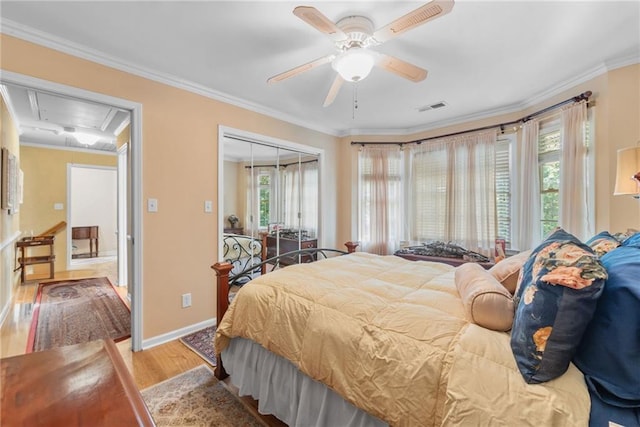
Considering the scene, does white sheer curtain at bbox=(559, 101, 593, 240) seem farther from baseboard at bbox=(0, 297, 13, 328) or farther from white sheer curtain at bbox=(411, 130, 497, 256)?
baseboard at bbox=(0, 297, 13, 328)

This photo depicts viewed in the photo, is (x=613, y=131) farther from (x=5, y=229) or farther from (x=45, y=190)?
(x=45, y=190)

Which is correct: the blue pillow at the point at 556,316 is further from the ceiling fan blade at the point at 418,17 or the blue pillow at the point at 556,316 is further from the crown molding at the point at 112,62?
the crown molding at the point at 112,62

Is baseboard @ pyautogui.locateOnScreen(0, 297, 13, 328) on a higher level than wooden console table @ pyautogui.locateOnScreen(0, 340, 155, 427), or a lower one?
lower

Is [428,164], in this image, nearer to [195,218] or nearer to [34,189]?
[195,218]

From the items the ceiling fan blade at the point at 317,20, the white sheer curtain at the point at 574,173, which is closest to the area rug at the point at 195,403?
the ceiling fan blade at the point at 317,20

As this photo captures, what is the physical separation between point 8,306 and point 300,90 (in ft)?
14.3

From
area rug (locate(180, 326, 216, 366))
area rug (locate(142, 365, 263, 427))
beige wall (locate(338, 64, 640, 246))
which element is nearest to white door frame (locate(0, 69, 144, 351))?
area rug (locate(180, 326, 216, 366))

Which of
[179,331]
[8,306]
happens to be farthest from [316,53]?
[8,306]

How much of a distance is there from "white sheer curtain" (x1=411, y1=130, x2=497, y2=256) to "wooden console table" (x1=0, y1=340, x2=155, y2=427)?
4.01 m

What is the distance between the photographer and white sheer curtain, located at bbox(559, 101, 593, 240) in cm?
→ 264

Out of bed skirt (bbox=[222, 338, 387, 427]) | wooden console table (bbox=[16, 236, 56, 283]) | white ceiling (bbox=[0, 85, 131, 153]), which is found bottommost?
bed skirt (bbox=[222, 338, 387, 427])

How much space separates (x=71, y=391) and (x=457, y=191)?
421 cm

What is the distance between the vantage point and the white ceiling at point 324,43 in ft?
5.90

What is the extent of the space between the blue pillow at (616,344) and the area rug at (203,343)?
2.37 meters
